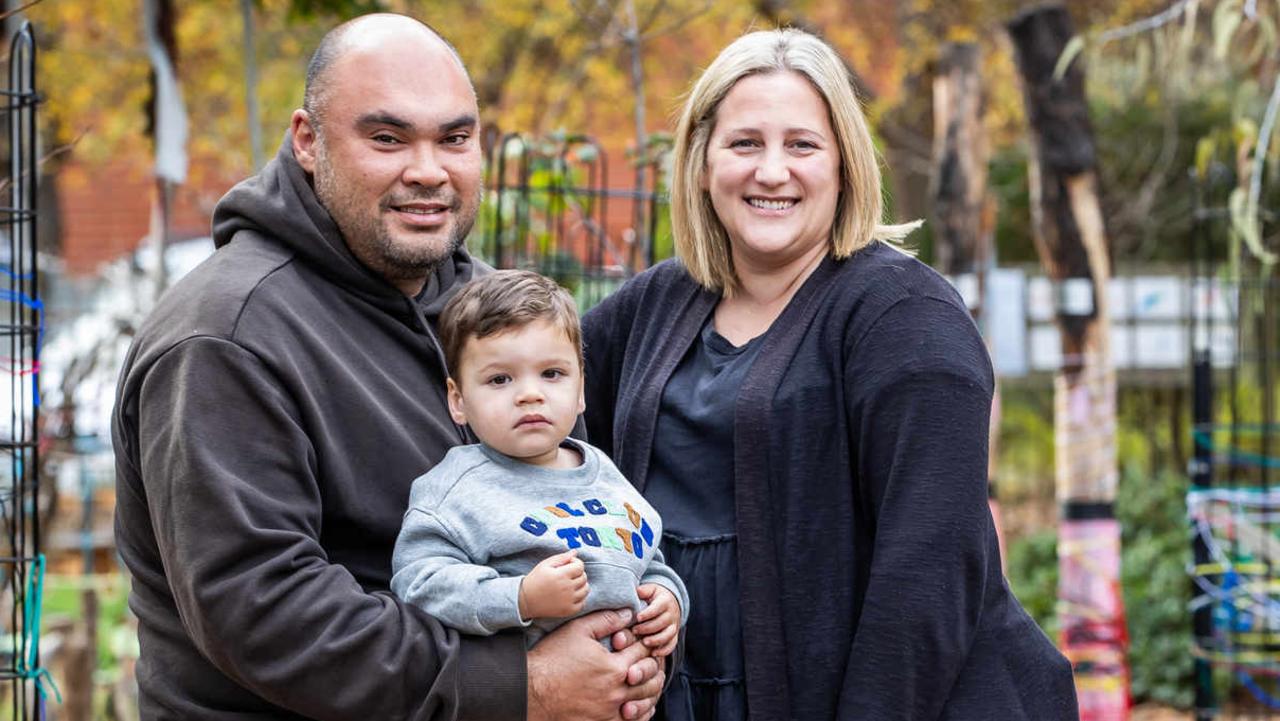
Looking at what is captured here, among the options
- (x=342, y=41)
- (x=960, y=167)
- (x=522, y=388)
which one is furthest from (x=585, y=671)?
(x=960, y=167)

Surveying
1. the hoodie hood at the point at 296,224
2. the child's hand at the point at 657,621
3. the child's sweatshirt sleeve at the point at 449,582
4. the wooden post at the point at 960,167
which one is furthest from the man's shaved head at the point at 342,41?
the wooden post at the point at 960,167

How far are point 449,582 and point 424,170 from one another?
0.86 meters

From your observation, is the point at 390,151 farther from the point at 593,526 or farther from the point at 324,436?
the point at 593,526

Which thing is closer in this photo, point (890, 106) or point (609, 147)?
point (890, 106)

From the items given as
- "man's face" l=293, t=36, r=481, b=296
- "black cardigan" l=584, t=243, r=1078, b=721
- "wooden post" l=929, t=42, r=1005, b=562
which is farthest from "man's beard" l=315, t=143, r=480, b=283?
"wooden post" l=929, t=42, r=1005, b=562

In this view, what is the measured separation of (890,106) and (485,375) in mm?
10616

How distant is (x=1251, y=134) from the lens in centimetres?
562

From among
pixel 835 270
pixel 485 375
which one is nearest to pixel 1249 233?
pixel 835 270

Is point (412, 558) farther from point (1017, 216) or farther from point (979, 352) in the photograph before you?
point (1017, 216)

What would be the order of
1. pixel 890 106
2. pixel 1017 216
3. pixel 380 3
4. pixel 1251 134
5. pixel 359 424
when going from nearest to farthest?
pixel 359 424 < pixel 1251 134 < pixel 380 3 < pixel 890 106 < pixel 1017 216

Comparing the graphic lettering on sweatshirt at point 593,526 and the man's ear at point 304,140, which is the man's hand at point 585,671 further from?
the man's ear at point 304,140

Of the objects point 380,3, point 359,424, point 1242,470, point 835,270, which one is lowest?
point 1242,470

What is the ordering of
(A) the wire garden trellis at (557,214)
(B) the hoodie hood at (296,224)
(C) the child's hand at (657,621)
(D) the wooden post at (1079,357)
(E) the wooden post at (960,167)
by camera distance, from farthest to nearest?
(E) the wooden post at (960,167)
(D) the wooden post at (1079,357)
(A) the wire garden trellis at (557,214)
(B) the hoodie hood at (296,224)
(C) the child's hand at (657,621)

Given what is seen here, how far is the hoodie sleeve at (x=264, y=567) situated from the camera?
2.45 meters
